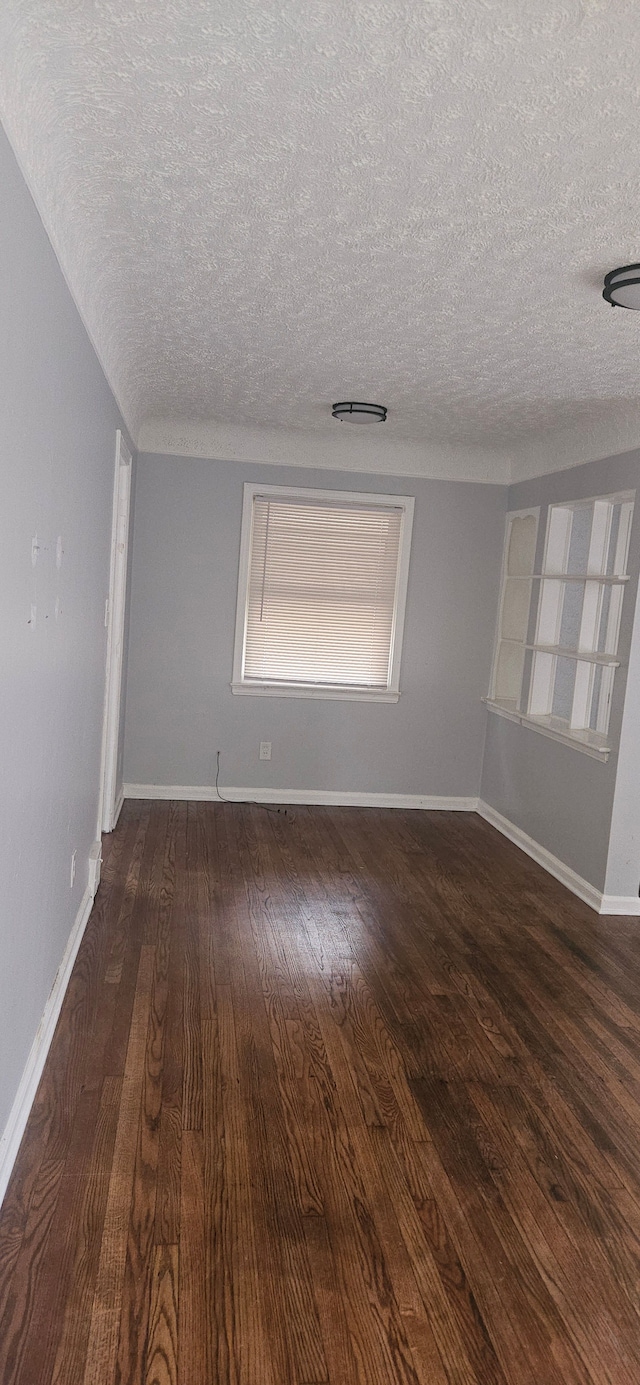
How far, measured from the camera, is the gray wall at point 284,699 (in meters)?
6.03

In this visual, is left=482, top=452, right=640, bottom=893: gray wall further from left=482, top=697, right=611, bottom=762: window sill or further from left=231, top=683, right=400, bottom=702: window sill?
left=231, top=683, right=400, bottom=702: window sill

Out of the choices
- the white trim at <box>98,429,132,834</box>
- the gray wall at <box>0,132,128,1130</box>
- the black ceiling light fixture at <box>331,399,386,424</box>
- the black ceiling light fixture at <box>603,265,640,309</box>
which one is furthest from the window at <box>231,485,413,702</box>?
the black ceiling light fixture at <box>603,265,640,309</box>

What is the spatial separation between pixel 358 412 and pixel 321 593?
156 cm

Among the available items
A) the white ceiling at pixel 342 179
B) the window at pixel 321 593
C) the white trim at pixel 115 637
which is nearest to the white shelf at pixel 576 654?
the window at pixel 321 593

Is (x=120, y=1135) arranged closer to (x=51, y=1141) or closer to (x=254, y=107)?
(x=51, y=1141)

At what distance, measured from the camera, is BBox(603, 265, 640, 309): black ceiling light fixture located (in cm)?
264

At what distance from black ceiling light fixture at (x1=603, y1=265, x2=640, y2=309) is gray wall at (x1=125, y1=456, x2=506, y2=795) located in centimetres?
346

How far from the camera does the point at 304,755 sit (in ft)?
20.8

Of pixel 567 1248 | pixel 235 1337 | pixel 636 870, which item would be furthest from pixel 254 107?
pixel 636 870

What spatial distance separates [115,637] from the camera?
5.06 m

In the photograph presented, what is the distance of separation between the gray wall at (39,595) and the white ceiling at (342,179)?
7.9 inches

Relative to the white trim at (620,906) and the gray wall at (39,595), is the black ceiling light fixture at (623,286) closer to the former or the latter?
the gray wall at (39,595)

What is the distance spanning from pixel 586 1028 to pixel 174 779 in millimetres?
3529

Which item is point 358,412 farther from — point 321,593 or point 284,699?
point 284,699
